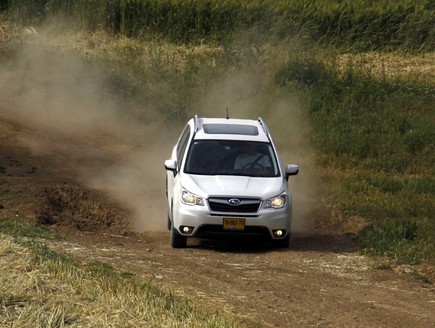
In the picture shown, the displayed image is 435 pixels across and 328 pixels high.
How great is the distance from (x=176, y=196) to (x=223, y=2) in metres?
19.3

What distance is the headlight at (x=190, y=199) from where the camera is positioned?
1627 cm

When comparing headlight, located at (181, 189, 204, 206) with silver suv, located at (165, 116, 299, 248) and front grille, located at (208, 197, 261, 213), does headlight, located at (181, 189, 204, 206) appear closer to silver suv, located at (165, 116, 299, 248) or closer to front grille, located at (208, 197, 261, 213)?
silver suv, located at (165, 116, 299, 248)

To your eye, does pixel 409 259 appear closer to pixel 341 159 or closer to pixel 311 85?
pixel 341 159

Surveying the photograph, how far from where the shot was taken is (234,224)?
16.2 metres

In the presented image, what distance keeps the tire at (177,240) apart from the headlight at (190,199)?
1.57 feet

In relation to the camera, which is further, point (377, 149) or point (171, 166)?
point (377, 149)

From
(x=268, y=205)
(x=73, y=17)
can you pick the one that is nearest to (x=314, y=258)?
(x=268, y=205)

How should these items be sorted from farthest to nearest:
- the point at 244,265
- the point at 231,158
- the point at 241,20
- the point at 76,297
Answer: the point at 241,20, the point at 231,158, the point at 244,265, the point at 76,297

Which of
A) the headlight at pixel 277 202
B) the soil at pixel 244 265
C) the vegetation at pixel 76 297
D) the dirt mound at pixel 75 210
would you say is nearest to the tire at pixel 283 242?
the soil at pixel 244 265

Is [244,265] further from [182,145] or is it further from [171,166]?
[182,145]

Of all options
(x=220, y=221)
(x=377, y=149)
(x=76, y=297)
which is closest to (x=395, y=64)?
(x=377, y=149)

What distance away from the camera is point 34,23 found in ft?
113

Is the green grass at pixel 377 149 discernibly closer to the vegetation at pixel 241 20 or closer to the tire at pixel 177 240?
the tire at pixel 177 240

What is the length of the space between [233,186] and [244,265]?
5.60 feet
